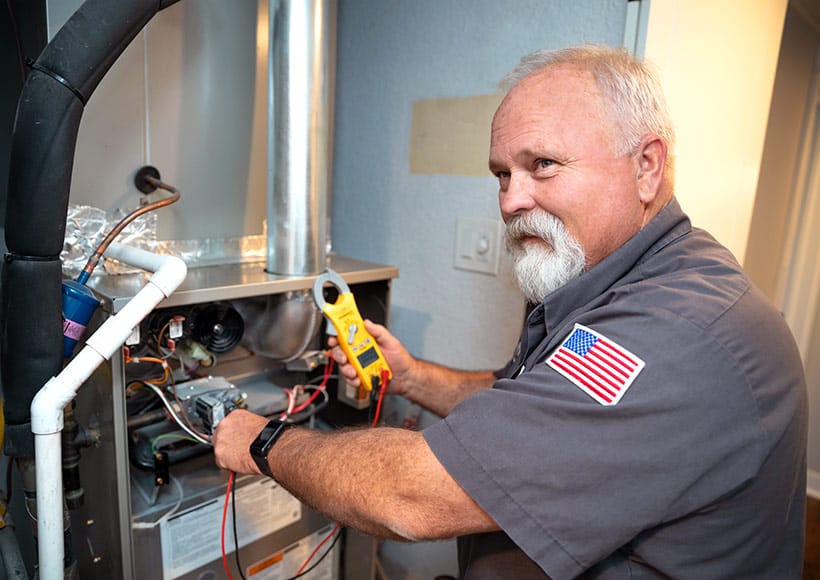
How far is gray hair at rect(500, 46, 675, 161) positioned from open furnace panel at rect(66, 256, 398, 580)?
1.83 feet

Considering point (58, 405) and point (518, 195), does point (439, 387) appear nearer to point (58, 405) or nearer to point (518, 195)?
point (518, 195)

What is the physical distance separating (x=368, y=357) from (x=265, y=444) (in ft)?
0.96

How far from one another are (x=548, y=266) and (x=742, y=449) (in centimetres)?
32

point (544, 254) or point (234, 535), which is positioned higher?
point (544, 254)

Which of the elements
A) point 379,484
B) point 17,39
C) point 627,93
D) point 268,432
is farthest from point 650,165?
point 17,39

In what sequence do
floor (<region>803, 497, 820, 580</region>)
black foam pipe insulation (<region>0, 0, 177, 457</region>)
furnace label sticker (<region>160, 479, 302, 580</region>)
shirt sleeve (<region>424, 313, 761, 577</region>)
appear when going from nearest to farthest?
shirt sleeve (<region>424, 313, 761, 577</region>), black foam pipe insulation (<region>0, 0, 177, 457</region>), furnace label sticker (<region>160, 479, 302, 580</region>), floor (<region>803, 497, 820, 580</region>)

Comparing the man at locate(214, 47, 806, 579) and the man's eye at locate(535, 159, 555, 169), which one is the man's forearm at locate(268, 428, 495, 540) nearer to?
the man at locate(214, 47, 806, 579)

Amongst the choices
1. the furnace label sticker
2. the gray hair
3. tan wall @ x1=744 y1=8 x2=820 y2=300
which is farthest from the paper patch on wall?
tan wall @ x1=744 y1=8 x2=820 y2=300

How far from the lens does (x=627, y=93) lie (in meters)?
0.72

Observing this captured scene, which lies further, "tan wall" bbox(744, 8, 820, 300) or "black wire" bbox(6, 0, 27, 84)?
"tan wall" bbox(744, 8, 820, 300)

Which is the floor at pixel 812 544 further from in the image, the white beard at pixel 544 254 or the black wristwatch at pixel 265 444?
the black wristwatch at pixel 265 444

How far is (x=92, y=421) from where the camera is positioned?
86cm

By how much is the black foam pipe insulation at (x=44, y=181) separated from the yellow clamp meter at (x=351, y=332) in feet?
1.34

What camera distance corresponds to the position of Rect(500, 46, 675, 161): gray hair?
28.1 inches
